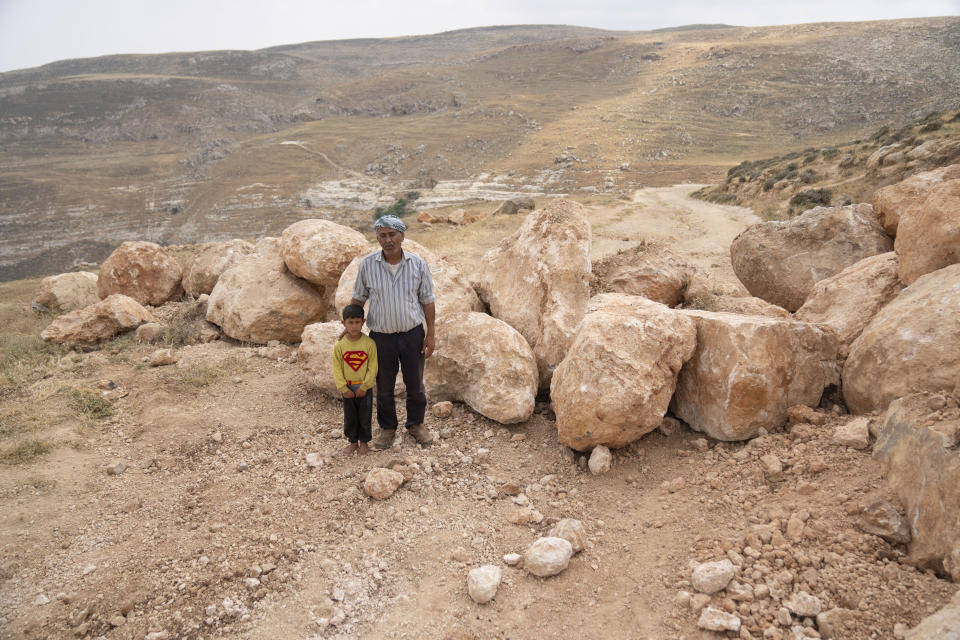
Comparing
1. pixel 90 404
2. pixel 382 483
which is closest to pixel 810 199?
pixel 382 483

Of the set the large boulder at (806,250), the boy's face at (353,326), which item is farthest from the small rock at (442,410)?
the large boulder at (806,250)

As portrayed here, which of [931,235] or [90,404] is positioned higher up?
[931,235]

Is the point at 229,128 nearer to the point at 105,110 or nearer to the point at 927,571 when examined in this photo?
the point at 105,110

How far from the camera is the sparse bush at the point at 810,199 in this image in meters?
17.9

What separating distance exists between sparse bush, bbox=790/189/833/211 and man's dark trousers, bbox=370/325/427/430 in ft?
59.2

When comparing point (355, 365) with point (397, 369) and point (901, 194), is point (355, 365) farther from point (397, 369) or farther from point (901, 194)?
point (901, 194)

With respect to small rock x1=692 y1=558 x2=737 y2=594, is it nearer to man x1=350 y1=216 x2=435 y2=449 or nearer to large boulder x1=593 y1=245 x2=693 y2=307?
man x1=350 y1=216 x2=435 y2=449

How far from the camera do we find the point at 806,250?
22.2ft

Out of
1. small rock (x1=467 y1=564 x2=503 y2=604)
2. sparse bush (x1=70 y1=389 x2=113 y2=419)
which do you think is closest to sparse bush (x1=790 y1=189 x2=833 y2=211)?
small rock (x1=467 y1=564 x2=503 y2=604)

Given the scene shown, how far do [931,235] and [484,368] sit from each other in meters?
3.75

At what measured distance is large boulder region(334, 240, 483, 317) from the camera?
5781 millimetres

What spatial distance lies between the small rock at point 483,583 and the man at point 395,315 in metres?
1.52

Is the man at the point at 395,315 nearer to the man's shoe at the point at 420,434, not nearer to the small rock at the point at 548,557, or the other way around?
the man's shoe at the point at 420,434

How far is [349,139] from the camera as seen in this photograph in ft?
227
